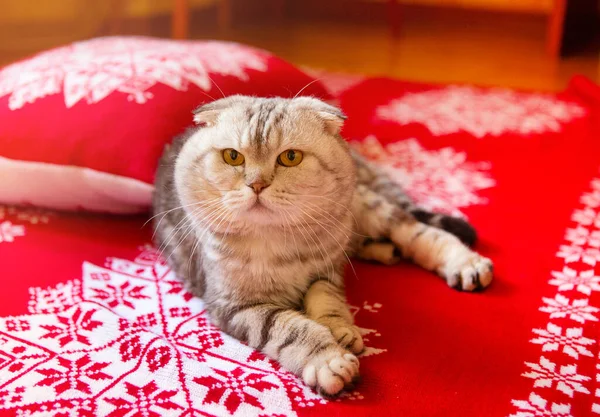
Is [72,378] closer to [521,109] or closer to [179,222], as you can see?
[179,222]

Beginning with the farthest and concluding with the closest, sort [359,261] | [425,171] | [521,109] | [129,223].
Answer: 1. [521,109]
2. [425,171]
3. [129,223]
4. [359,261]

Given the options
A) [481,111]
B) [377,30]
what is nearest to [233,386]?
[481,111]

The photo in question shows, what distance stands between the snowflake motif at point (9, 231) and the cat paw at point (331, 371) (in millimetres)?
869

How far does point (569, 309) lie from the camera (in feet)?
4.34

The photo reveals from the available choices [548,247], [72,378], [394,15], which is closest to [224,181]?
[72,378]

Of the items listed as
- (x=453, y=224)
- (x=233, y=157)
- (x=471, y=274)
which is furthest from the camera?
(x=453, y=224)

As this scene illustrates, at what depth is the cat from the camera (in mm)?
1113

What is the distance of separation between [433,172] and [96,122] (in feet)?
3.21

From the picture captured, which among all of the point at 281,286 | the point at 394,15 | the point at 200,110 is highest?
the point at 394,15

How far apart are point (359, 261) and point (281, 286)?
327 millimetres

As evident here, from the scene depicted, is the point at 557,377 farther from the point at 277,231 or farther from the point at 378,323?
the point at 277,231

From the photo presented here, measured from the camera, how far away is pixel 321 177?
1.15 metres

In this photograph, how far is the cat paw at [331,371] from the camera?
1.05 metres

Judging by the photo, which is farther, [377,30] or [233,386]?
[377,30]
